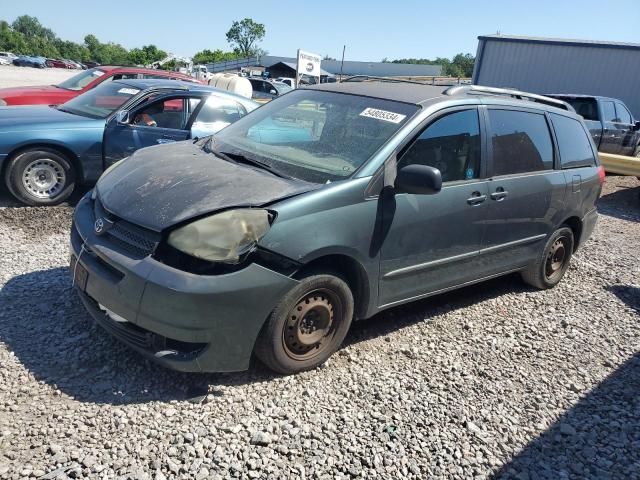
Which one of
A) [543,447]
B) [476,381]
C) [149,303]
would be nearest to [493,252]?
[476,381]

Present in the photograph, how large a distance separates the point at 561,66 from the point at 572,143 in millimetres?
18659

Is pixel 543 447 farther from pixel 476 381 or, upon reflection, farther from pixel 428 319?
pixel 428 319

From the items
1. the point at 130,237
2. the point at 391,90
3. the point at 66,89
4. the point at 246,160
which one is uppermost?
the point at 391,90

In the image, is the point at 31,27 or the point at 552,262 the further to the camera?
the point at 31,27

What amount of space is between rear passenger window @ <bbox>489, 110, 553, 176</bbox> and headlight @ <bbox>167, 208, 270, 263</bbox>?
217 centimetres

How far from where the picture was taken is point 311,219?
9.46 ft

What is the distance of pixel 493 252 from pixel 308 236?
6.36ft

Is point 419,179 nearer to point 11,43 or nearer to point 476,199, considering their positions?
point 476,199

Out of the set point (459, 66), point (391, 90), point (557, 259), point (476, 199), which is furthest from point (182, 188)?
point (459, 66)

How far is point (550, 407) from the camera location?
3.20 meters

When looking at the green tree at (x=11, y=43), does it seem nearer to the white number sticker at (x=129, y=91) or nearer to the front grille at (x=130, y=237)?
the white number sticker at (x=129, y=91)

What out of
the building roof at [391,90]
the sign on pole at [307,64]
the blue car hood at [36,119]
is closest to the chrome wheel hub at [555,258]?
the building roof at [391,90]

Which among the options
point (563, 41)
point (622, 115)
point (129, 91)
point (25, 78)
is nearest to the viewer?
point (129, 91)

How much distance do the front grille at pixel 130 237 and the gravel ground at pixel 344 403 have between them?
742 mm
